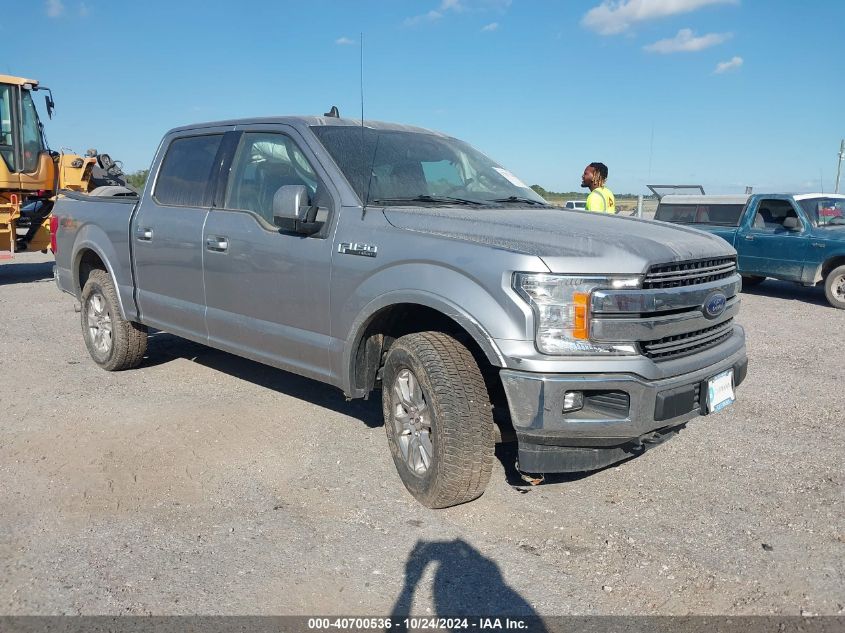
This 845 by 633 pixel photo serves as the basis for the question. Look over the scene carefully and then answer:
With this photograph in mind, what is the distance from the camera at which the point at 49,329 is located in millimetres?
8164

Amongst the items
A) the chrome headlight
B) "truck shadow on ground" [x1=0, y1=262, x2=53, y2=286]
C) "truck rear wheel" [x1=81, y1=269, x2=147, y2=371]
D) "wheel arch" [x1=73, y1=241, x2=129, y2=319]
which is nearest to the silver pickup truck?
the chrome headlight

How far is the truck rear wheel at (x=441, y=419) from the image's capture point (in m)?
3.39

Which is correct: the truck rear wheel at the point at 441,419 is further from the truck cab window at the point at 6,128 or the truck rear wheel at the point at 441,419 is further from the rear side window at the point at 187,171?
the truck cab window at the point at 6,128

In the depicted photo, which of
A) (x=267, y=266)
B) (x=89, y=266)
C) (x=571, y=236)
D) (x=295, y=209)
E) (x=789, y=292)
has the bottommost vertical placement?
(x=789, y=292)

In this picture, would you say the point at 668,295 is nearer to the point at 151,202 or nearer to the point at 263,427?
the point at 263,427

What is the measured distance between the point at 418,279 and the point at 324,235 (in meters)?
0.81

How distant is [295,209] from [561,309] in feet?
5.31

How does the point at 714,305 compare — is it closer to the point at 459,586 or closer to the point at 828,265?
the point at 459,586

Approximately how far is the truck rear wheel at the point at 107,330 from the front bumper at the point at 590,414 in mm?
3961

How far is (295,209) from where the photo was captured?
12.8 feet

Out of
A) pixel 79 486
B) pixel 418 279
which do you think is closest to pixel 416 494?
pixel 418 279

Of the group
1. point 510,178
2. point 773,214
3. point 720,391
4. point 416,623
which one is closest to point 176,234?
point 510,178

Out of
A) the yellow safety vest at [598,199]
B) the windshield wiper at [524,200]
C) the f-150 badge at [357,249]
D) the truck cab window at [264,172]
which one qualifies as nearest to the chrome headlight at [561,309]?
the f-150 badge at [357,249]

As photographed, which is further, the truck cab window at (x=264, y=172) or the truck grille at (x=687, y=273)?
the truck cab window at (x=264, y=172)
